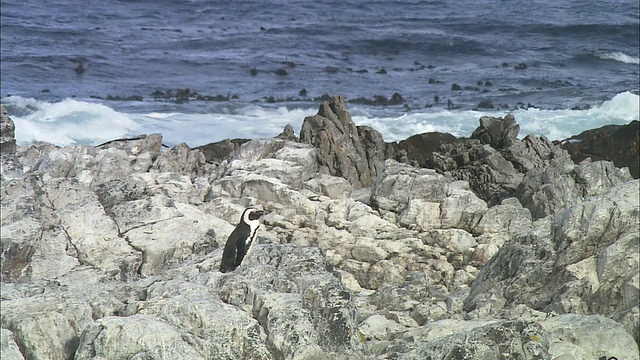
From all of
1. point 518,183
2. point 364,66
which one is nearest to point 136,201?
point 518,183

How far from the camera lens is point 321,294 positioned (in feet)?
25.6

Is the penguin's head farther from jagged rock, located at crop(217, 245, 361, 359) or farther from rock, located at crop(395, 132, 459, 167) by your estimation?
rock, located at crop(395, 132, 459, 167)

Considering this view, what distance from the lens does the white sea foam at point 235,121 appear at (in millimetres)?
27016

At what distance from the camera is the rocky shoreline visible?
714 cm

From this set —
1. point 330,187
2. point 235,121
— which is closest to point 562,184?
point 330,187

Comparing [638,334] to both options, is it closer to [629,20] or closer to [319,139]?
[319,139]

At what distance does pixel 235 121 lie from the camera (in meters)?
29.6

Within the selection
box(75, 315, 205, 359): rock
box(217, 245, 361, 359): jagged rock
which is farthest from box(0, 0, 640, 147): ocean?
box(75, 315, 205, 359): rock

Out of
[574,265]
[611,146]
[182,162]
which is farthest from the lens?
[611,146]

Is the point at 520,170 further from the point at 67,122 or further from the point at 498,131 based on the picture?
the point at 67,122

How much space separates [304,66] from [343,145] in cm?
2281

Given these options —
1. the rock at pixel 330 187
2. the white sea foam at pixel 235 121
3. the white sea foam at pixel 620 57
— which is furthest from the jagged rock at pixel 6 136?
the white sea foam at pixel 620 57

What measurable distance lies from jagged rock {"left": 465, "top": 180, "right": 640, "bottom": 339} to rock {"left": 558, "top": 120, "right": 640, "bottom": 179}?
34.0ft

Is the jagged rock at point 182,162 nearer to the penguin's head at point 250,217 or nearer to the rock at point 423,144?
the penguin's head at point 250,217
